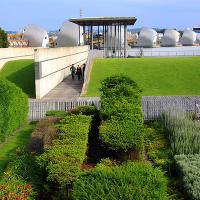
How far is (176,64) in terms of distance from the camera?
89.6 ft

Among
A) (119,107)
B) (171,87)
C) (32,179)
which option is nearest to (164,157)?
(119,107)

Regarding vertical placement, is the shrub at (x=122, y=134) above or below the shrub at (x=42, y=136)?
above

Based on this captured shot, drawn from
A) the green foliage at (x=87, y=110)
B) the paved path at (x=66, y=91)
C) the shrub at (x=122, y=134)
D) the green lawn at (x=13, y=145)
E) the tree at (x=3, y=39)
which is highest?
the tree at (x=3, y=39)

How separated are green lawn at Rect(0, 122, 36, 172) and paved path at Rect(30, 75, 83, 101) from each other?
20.7 feet

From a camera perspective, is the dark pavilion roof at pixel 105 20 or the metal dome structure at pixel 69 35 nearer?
the dark pavilion roof at pixel 105 20

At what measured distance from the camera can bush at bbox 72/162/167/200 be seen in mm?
4957

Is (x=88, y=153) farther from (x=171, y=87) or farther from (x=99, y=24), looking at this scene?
(x=99, y=24)

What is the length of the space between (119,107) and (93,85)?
13696 mm

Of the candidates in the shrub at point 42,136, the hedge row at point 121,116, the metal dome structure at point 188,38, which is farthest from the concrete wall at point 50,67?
the metal dome structure at point 188,38

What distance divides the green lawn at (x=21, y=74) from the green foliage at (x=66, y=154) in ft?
47.4

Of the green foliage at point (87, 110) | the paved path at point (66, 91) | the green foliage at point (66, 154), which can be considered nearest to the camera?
the green foliage at point (66, 154)

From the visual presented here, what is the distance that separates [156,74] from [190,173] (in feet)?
59.9

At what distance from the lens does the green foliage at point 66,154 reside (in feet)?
21.5

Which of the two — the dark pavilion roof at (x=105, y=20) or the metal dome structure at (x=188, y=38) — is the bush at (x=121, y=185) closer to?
the dark pavilion roof at (x=105, y=20)
